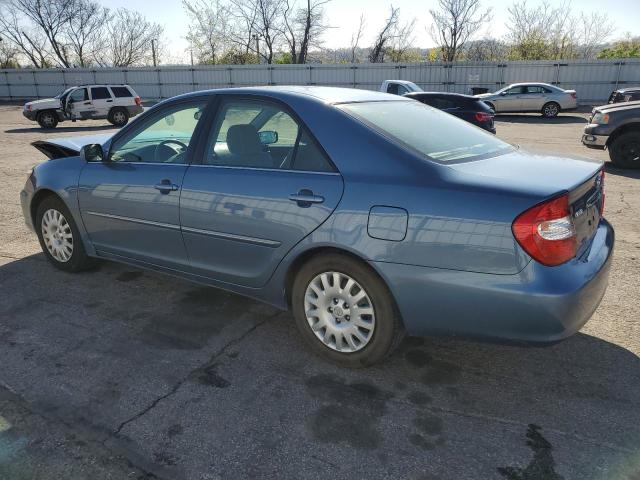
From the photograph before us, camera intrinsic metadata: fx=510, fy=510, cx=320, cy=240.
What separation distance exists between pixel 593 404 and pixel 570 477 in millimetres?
642

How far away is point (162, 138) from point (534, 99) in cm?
2165

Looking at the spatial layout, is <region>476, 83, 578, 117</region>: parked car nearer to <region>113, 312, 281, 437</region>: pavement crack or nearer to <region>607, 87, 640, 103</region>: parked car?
<region>607, 87, 640, 103</region>: parked car

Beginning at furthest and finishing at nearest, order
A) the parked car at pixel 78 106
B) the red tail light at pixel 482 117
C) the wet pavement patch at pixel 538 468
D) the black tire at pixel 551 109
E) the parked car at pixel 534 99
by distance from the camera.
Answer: the black tire at pixel 551 109, the parked car at pixel 534 99, the parked car at pixel 78 106, the red tail light at pixel 482 117, the wet pavement patch at pixel 538 468

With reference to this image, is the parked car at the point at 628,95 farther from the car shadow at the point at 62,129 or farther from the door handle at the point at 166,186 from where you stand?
the door handle at the point at 166,186

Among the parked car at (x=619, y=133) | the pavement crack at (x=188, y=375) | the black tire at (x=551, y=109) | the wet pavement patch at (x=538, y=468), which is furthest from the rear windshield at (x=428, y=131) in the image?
the black tire at (x=551, y=109)

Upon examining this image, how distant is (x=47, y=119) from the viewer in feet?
64.4

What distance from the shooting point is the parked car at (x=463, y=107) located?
42.8 feet

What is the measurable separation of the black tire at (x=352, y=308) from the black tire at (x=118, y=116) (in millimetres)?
19387

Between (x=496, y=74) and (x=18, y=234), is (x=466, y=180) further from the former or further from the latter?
(x=496, y=74)

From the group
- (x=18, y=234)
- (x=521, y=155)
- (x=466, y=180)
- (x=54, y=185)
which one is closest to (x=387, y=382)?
(x=466, y=180)

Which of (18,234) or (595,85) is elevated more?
(595,85)

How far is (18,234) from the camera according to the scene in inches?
231

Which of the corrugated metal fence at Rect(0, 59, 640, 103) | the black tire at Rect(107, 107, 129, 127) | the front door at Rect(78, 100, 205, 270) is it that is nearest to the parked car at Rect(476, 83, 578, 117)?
the corrugated metal fence at Rect(0, 59, 640, 103)

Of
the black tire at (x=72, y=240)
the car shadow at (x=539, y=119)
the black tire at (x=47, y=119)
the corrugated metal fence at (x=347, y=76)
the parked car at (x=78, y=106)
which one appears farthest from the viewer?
the corrugated metal fence at (x=347, y=76)
